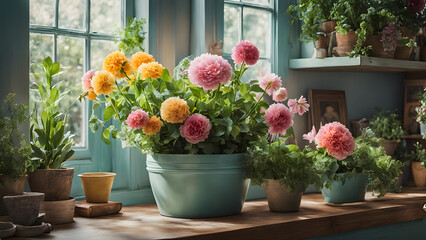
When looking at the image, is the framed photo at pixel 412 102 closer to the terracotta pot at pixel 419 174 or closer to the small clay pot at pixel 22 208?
the terracotta pot at pixel 419 174

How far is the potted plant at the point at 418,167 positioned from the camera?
3.61 m

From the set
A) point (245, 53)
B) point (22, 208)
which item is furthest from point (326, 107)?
point (22, 208)

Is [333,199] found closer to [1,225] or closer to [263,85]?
[263,85]

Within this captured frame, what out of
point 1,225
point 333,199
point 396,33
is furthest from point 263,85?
point 1,225

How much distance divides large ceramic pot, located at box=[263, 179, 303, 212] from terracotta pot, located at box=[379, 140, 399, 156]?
109 centimetres

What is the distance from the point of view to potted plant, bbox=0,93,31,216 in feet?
7.34

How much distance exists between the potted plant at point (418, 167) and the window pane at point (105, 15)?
1.88 metres

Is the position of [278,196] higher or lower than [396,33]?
lower

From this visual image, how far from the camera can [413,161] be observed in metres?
3.67

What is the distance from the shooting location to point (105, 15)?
283 cm

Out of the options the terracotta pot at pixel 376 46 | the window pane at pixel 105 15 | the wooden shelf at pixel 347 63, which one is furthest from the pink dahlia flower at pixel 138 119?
the terracotta pot at pixel 376 46

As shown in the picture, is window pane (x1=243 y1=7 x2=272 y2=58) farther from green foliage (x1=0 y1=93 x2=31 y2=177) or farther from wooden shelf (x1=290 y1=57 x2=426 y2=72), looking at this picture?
green foliage (x1=0 y1=93 x2=31 y2=177)

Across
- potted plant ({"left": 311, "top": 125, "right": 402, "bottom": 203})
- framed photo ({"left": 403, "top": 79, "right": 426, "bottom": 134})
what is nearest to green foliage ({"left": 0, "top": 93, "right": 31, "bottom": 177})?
potted plant ({"left": 311, "top": 125, "right": 402, "bottom": 203})

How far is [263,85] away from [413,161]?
4.81ft
